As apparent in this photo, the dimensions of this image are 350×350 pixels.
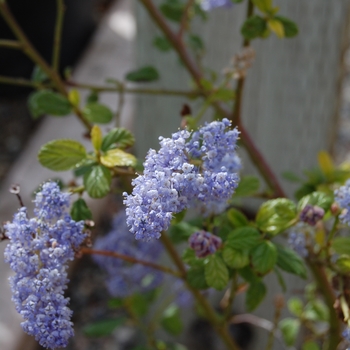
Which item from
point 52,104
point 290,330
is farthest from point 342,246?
point 290,330

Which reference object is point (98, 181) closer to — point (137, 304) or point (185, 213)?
point (185, 213)

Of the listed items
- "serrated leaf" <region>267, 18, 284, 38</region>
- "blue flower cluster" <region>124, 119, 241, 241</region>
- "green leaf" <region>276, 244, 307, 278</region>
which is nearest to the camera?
"blue flower cluster" <region>124, 119, 241, 241</region>

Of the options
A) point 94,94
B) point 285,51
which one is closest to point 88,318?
point 94,94

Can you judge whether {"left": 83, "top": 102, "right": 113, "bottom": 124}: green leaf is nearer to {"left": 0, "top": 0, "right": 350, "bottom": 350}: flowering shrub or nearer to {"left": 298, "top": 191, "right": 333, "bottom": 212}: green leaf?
{"left": 0, "top": 0, "right": 350, "bottom": 350}: flowering shrub

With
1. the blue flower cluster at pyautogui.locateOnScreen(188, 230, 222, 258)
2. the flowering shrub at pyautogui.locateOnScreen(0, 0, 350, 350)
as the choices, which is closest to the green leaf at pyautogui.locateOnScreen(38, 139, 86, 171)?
the flowering shrub at pyautogui.locateOnScreen(0, 0, 350, 350)

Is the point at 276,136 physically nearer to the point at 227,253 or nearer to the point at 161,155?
the point at 227,253

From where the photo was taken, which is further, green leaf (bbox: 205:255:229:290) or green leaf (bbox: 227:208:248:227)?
green leaf (bbox: 227:208:248:227)

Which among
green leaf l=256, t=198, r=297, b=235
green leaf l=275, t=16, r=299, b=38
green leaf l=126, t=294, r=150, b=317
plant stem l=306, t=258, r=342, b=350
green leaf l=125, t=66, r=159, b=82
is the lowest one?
plant stem l=306, t=258, r=342, b=350
